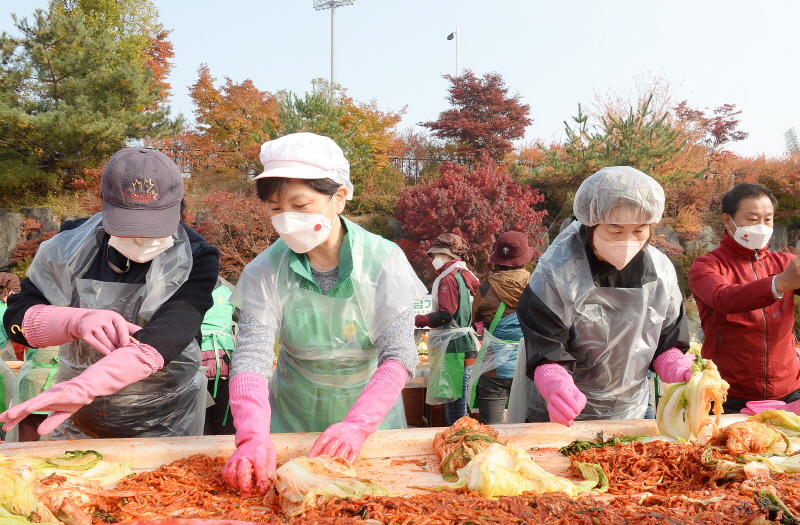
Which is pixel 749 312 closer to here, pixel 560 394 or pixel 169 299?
pixel 560 394

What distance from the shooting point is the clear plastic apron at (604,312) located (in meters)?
2.76

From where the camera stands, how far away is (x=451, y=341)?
600cm

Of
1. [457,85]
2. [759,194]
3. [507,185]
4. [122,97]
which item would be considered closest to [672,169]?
[507,185]

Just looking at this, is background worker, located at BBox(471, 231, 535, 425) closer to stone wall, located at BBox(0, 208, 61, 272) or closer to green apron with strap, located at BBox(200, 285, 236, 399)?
green apron with strap, located at BBox(200, 285, 236, 399)

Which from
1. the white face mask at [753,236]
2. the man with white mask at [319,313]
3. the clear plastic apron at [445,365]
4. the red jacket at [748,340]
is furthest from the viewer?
the clear plastic apron at [445,365]

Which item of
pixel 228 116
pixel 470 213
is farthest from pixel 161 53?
pixel 470 213

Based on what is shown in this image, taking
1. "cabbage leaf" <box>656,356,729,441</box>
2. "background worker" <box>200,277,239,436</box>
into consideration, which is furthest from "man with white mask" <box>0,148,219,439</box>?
"cabbage leaf" <box>656,356,729,441</box>

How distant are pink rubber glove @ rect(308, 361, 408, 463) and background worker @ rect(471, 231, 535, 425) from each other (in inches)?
108

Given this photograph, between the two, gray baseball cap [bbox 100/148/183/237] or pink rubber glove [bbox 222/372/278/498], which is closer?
pink rubber glove [bbox 222/372/278/498]

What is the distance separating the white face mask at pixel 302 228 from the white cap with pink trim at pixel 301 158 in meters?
0.16

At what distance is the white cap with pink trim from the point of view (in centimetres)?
228

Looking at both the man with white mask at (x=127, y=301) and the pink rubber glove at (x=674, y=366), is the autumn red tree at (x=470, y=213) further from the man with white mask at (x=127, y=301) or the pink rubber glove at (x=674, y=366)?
the man with white mask at (x=127, y=301)

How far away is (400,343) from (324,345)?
34 centimetres

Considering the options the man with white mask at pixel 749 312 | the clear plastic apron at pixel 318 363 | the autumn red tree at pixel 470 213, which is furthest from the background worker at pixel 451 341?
the autumn red tree at pixel 470 213
